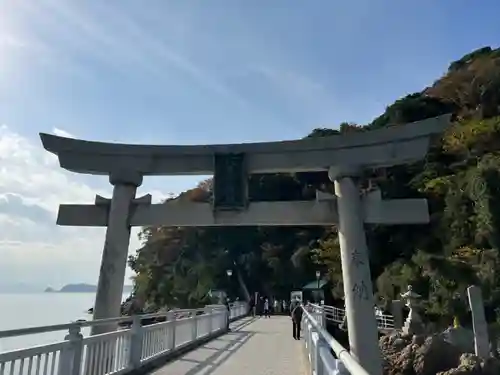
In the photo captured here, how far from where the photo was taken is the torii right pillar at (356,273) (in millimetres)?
10617

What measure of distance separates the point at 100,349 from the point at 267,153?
6.60 metres

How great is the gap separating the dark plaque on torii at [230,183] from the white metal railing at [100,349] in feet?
9.84

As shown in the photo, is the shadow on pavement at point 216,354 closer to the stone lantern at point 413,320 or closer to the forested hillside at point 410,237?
the forested hillside at point 410,237

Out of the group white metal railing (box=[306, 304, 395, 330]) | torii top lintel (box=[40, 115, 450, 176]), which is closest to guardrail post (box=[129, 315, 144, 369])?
torii top lintel (box=[40, 115, 450, 176])

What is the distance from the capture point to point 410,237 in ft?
115

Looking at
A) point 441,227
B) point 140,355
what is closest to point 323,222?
point 140,355

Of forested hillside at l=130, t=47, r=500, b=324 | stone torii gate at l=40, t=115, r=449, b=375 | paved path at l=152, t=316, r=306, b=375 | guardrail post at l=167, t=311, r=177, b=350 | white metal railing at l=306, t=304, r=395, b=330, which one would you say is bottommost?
paved path at l=152, t=316, r=306, b=375

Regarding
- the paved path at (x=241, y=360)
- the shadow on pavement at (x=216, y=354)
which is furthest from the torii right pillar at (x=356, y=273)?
the shadow on pavement at (x=216, y=354)

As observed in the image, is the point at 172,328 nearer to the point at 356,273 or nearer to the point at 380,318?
the point at 356,273

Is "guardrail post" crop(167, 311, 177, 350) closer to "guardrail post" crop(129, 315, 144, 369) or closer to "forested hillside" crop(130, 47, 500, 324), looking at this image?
"guardrail post" crop(129, 315, 144, 369)

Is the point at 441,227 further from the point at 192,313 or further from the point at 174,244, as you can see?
the point at 174,244

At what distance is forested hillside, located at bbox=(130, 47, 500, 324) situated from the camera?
78.4 feet

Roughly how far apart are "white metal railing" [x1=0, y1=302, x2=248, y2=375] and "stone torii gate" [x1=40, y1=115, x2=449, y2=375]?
1.60m

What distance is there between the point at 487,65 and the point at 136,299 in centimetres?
3873
